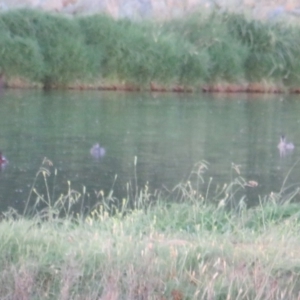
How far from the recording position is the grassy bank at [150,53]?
2286cm

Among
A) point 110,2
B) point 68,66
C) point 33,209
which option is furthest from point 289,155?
point 110,2

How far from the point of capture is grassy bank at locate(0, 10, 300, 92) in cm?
2286

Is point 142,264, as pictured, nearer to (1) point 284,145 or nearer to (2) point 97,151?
(2) point 97,151

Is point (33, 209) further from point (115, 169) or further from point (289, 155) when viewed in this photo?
point (289, 155)

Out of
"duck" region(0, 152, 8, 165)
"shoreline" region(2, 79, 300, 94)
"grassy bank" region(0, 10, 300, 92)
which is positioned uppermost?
"duck" region(0, 152, 8, 165)

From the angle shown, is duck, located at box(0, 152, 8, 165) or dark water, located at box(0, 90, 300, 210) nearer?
dark water, located at box(0, 90, 300, 210)

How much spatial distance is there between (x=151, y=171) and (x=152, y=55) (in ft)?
45.7

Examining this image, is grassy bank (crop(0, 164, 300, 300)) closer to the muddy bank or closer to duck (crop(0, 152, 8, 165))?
duck (crop(0, 152, 8, 165))

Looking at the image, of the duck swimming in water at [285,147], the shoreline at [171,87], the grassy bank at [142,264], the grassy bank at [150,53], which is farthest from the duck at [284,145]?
the grassy bank at [150,53]

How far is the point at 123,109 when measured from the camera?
17438 millimetres

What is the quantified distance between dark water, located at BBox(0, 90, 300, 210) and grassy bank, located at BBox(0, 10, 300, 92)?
6.47 feet

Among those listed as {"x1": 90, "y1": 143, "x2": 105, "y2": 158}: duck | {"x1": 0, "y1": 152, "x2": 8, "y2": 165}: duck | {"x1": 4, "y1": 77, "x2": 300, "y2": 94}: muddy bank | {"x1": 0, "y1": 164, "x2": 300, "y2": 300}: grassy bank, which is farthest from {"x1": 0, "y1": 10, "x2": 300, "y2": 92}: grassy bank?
{"x1": 0, "y1": 164, "x2": 300, "y2": 300}: grassy bank

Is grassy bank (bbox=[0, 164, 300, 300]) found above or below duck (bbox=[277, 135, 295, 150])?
above

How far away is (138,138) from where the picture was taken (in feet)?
44.4
